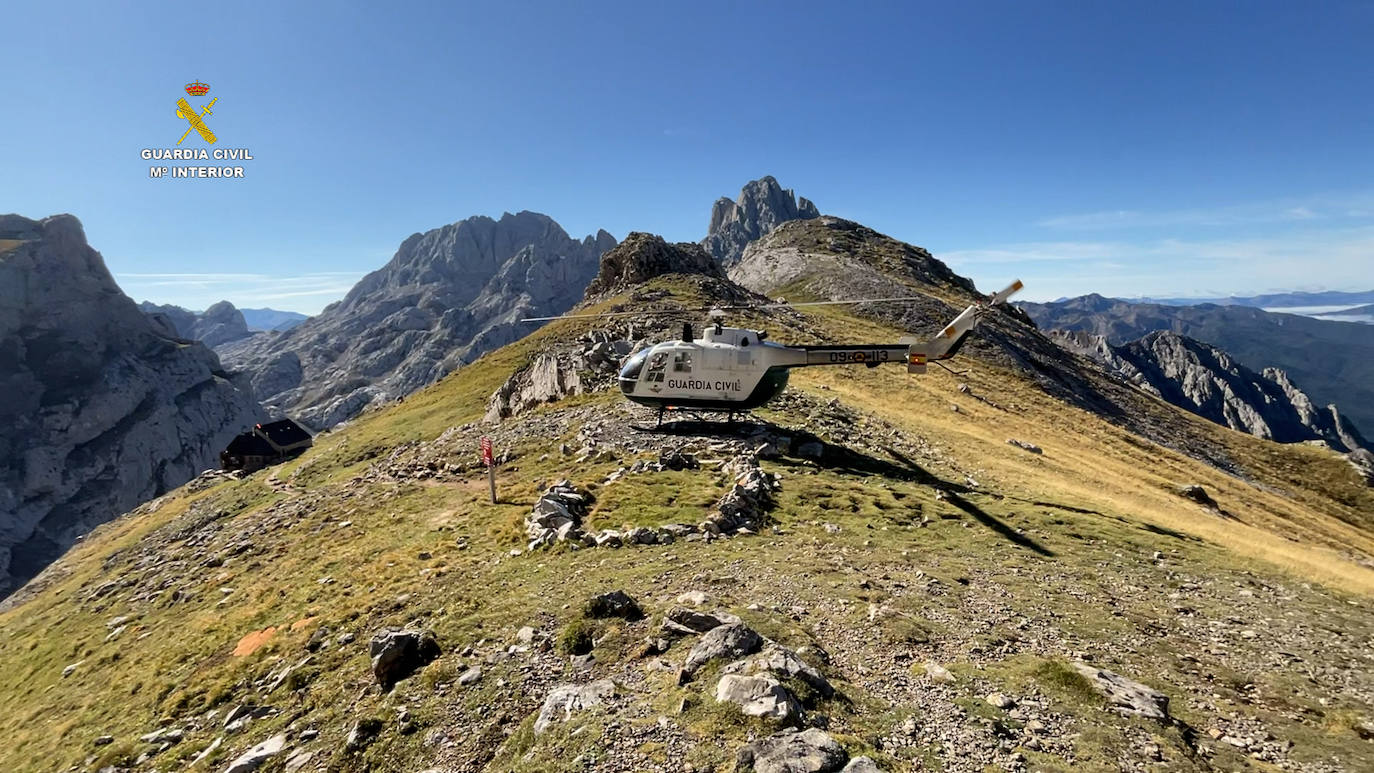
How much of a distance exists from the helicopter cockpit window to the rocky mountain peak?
194 feet

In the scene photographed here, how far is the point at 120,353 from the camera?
615ft

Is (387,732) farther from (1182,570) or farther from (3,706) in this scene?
(3,706)

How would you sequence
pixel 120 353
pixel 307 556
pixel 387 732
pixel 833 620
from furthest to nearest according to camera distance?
pixel 120 353
pixel 307 556
pixel 833 620
pixel 387 732

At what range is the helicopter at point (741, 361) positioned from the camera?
26.8 metres

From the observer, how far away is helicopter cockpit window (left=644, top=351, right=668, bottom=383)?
27.4m

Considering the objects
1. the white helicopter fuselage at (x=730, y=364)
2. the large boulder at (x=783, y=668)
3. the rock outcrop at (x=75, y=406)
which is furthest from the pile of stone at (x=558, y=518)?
the rock outcrop at (x=75, y=406)

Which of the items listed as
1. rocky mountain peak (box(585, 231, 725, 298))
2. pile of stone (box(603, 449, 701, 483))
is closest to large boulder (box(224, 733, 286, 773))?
pile of stone (box(603, 449, 701, 483))

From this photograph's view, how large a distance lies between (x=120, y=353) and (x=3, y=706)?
9446 inches

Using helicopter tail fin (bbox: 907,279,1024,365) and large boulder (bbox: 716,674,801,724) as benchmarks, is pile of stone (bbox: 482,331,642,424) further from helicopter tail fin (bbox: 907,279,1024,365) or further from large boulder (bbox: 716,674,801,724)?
large boulder (bbox: 716,674,801,724)

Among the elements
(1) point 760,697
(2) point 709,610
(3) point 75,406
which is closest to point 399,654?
(2) point 709,610

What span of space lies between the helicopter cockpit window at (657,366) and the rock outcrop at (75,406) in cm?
19222

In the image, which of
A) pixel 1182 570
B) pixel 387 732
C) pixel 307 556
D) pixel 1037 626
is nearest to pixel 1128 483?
pixel 1182 570

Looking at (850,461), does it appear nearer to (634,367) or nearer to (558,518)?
(634,367)

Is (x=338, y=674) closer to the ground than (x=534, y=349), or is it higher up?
closer to the ground
